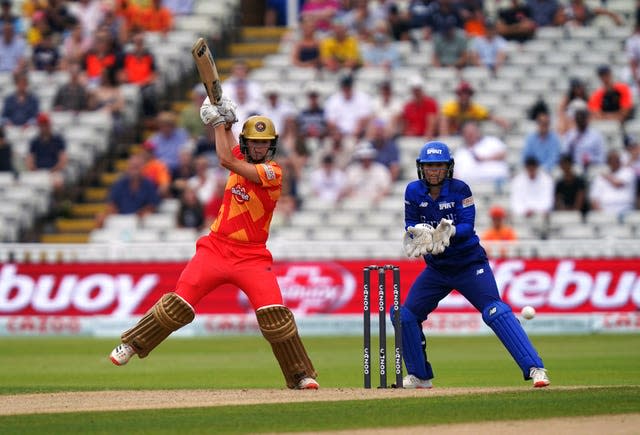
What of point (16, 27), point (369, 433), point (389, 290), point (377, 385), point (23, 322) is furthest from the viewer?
point (16, 27)

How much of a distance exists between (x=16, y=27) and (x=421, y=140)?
8893 mm

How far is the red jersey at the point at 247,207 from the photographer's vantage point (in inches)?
432

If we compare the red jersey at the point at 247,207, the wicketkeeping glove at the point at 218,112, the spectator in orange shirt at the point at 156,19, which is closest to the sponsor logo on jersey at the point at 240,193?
the red jersey at the point at 247,207

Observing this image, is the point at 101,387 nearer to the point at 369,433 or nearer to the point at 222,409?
the point at 222,409

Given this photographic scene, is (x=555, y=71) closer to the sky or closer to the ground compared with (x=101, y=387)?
closer to the sky

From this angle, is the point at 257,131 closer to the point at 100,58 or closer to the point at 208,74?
the point at 208,74

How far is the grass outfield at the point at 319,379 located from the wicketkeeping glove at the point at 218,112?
7.66 feet

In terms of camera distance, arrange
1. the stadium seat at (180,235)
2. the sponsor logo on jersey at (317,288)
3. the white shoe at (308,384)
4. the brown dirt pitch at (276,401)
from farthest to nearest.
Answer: the stadium seat at (180,235) < the sponsor logo on jersey at (317,288) < the white shoe at (308,384) < the brown dirt pitch at (276,401)

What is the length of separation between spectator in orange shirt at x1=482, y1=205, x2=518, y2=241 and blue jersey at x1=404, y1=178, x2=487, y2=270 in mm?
8182

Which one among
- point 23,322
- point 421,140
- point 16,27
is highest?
point 16,27

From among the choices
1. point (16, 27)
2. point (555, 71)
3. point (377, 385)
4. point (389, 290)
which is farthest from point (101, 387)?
point (16, 27)

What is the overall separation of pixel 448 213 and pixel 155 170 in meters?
11.5

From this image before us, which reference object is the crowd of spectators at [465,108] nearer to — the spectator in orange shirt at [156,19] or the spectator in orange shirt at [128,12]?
the spectator in orange shirt at [156,19]

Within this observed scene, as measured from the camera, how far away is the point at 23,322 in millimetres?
19906
